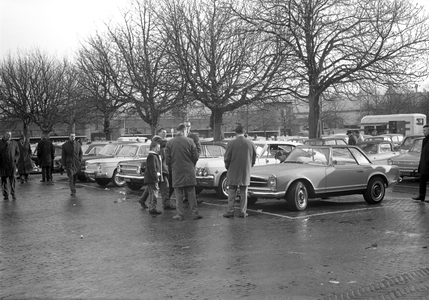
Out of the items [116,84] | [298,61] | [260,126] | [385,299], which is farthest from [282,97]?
[260,126]

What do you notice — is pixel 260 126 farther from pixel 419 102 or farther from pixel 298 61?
pixel 298 61

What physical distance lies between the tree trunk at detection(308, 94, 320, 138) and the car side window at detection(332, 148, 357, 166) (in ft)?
39.2

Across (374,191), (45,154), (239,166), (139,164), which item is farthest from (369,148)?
(45,154)

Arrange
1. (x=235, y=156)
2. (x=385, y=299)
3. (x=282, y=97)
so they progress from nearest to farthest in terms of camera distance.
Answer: (x=385, y=299) → (x=235, y=156) → (x=282, y=97)

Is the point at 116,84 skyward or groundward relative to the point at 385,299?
skyward

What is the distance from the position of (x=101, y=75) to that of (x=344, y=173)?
88.7 ft

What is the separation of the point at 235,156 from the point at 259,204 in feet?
8.68

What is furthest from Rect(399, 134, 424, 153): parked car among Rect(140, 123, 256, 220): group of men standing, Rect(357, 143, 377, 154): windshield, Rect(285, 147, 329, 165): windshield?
Rect(140, 123, 256, 220): group of men standing

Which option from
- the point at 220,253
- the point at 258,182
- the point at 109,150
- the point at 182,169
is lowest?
the point at 220,253

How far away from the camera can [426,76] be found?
23.0 m

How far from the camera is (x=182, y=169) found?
1078 centimetres

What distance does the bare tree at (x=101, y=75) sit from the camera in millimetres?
35438

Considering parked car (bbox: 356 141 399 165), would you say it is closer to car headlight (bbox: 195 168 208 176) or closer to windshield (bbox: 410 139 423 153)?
windshield (bbox: 410 139 423 153)

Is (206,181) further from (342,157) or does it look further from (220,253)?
(220,253)
